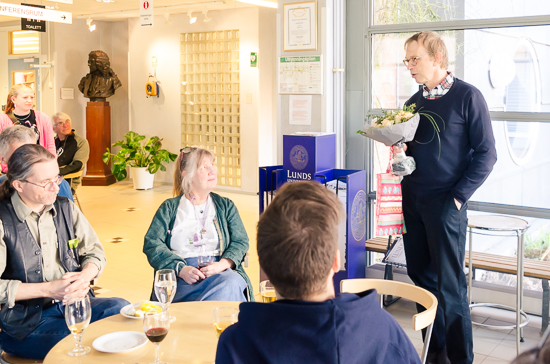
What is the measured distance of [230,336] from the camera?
144 cm

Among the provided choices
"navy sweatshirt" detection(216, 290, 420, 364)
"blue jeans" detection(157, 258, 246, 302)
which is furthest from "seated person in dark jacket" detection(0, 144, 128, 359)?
"navy sweatshirt" detection(216, 290, 420, 364)

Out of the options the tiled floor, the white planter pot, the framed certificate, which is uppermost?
the framed certificate

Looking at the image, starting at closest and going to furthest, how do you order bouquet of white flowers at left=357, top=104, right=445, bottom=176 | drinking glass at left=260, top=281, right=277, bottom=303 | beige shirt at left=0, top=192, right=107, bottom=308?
drinking glass at left=260, top=281, right=277, bottom=303, beige shirt at left=0, top=192, right=107, bottom=308, bouquet of white flowers at left=357, top=104, right=445, bottom=176

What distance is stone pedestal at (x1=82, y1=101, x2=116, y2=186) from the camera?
11.5 m

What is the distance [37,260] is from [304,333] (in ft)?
5.63

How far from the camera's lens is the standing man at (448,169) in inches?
132

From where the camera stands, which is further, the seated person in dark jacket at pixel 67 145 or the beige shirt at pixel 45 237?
the seated person in dark jacket at pixel 67 145

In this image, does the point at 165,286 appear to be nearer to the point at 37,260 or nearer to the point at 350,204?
the point at 37,260

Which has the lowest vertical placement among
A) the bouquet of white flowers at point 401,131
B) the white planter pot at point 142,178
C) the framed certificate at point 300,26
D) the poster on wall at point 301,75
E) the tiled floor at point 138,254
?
the tiled floor at point 138,254

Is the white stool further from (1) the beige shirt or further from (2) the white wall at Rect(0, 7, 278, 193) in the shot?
(2) the white wall at Rect(0, 7, 278, 193)

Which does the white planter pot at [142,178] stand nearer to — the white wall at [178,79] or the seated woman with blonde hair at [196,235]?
the white wall at [178,79]

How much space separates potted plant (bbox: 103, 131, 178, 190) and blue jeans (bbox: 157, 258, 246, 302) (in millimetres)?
7688

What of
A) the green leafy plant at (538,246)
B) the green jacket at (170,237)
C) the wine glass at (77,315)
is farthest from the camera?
the green leafy plant at (538,246)

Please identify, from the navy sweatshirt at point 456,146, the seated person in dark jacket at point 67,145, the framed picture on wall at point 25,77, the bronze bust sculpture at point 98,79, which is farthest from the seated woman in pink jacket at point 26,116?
the framed picture on wall at point 25,77
